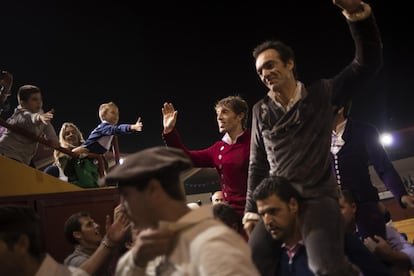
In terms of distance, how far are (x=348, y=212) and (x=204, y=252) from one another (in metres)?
2.06

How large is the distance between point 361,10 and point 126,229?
1.48m

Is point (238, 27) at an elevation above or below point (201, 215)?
above

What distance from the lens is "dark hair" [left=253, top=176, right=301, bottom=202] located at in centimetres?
220

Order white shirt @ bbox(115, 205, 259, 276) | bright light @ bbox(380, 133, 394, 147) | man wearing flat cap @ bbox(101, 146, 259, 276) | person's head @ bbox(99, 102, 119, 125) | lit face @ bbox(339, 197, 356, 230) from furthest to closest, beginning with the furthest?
bright light @ bbox(380, 133, 394, 147)
person's head @ bbox(99, 102, 119, 125)
lit face @ bbox(339, 197, 356, 230)
man wearing flat cap @ bbox(101, 146, 259, 276)
white shirt @ bbox(115, 205, 259, 276)

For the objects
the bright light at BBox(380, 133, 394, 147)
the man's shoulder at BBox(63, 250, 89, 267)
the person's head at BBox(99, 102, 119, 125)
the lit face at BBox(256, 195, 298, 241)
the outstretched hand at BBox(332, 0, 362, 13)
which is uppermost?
the outstretched hand at BBox(332, 0, 362, 13)

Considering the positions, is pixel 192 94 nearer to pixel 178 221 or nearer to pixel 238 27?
pixel 238 27

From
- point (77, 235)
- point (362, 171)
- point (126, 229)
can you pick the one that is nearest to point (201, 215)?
point (126, 229)

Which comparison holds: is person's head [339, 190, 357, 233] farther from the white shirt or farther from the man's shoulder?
the white shirt

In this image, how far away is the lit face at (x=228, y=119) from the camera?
3453 mm

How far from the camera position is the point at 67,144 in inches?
229

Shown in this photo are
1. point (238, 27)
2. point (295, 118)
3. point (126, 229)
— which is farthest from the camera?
point (238, 27)

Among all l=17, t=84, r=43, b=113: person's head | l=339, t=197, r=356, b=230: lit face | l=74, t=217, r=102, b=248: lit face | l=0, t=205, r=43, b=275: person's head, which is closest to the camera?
l=0, t=205, r=43, b=275: person's head

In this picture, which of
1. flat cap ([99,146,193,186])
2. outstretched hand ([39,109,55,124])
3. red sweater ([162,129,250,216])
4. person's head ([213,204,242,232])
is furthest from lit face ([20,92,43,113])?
flat cap ([99,146,193,186])

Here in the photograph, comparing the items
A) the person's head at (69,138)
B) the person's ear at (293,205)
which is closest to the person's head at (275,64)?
the person's ear at (293,205)
